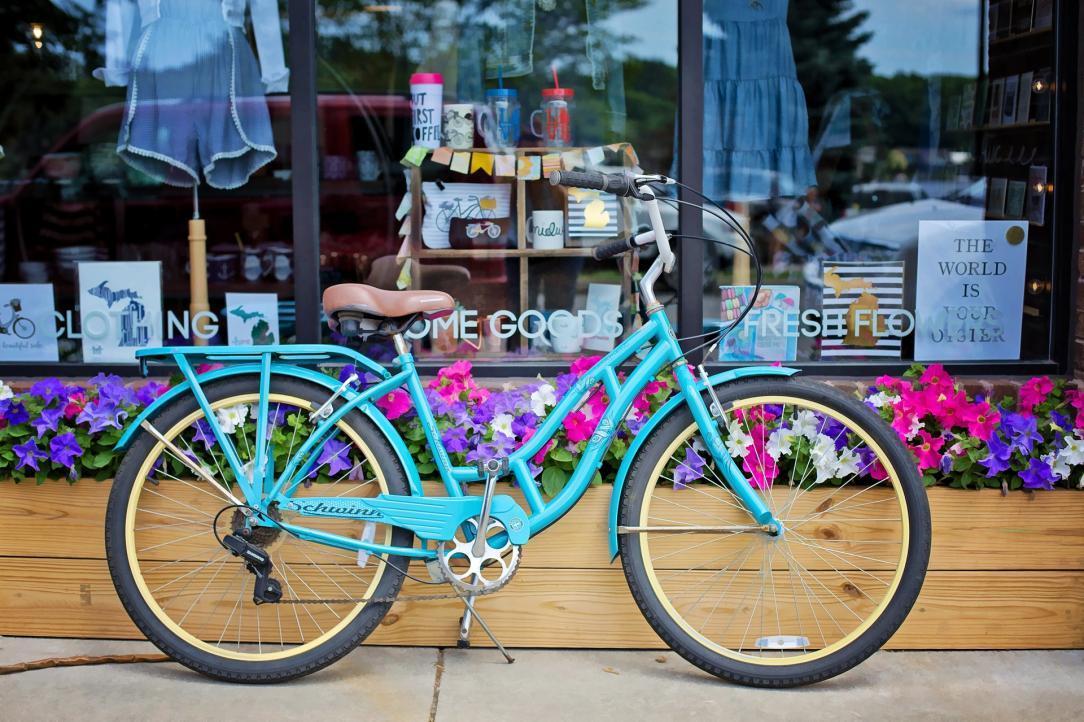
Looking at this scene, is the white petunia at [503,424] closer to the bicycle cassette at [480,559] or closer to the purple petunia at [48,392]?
the bicycle cassette at [480,559]

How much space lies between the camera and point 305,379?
3.18 m

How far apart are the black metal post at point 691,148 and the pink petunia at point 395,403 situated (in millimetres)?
1042

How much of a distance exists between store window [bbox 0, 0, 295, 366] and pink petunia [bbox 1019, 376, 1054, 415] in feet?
8.77

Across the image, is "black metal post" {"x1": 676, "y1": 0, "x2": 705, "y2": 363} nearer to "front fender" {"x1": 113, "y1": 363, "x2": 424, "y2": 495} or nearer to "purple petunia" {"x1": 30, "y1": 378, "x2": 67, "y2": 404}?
"front fender" {"x1": 113, "y1": 363, "x2": 424, "y2": 495}

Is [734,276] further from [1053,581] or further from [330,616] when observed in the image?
[330,616]

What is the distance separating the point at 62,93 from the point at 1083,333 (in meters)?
4.23

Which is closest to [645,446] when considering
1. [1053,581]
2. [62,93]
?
[1053,581]

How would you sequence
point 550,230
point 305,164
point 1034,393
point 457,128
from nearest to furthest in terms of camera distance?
point 1034,393, point 305,164, point 550,230, point 457,128

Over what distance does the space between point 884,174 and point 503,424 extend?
2467 mm

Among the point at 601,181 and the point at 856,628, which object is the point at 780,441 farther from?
the point at 601,181

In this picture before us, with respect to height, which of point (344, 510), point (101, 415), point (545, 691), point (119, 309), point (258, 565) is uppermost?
point (119, 309)

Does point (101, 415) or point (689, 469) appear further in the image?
point (101, 415)

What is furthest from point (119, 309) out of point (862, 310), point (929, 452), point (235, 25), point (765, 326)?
point (929, 452)

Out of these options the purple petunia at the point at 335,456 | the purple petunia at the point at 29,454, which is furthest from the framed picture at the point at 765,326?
the purple petunia at the point at 29,454
